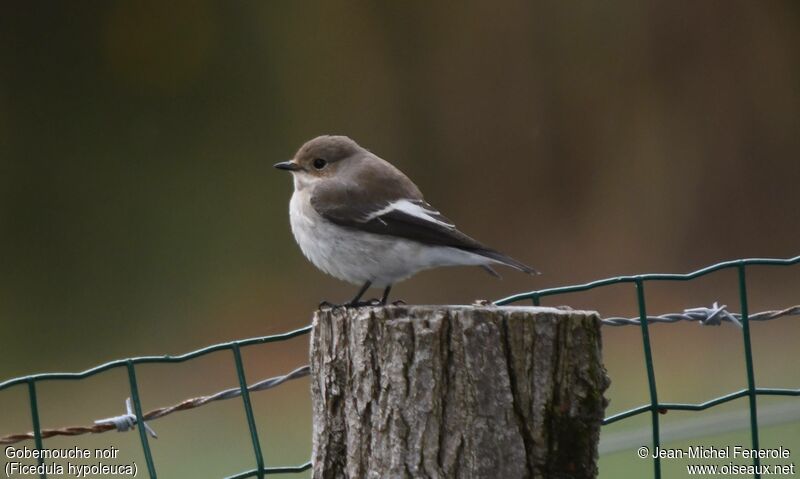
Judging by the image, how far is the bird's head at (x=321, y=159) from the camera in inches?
195

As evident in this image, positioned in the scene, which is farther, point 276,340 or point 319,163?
point 319,163

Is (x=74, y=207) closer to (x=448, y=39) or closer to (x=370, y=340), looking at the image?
(x=448, y=39)

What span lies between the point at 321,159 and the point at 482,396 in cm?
252

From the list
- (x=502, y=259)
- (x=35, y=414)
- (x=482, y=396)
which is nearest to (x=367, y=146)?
(x=502, y=259)

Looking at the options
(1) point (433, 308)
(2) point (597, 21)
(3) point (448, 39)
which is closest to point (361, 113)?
(3) point (448, 39)

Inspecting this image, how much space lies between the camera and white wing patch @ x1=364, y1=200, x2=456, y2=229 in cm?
433

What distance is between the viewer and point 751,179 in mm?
16594

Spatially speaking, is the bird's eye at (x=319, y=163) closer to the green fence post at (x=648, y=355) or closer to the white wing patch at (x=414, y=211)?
the white wing patch at (x=414, y=211)

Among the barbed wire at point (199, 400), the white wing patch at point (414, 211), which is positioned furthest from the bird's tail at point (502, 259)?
the barbed wire at point (199, 400)

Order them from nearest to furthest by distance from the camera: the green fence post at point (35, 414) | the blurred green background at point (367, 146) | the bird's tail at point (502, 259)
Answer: the green fence post at point (35, 414) → the bird's tail at point (502, 259) → the blurred green background at point (367, 146)

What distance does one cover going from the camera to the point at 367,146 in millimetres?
15641

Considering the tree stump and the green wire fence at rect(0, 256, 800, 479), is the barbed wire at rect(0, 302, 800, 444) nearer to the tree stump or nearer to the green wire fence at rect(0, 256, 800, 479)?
the green wire fence at rect(0, 256, 800, 479)

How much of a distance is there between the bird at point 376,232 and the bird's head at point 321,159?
17 centimetres

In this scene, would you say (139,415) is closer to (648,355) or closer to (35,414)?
(35,414)
